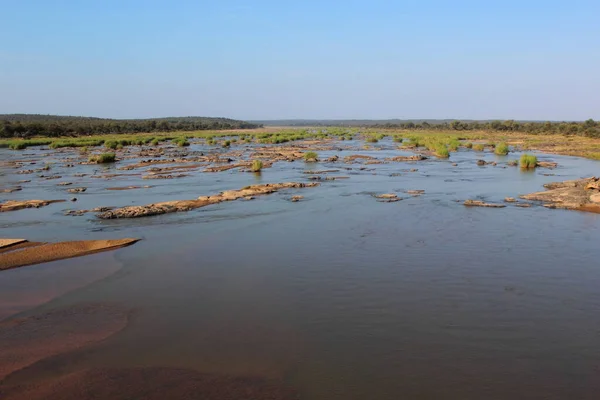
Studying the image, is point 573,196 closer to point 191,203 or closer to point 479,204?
point 479,204

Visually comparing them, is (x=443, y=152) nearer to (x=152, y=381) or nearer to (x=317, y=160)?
(x=317, y=160)

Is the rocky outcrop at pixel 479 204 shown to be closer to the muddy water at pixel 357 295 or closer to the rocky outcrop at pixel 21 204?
the muddy water at pixel 357 295

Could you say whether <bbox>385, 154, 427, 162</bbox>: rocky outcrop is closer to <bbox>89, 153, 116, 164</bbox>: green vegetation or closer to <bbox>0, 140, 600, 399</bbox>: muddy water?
<bbox>0, 140, 600, 399</bbox>: muddy water

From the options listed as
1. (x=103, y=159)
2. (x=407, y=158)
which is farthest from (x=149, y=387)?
(x=407, y=158)

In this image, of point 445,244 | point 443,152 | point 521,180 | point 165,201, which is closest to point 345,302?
point 445,244

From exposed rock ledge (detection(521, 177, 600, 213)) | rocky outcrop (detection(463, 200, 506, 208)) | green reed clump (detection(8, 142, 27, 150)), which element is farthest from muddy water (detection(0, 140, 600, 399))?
green reed clump (detection(8, 142, 27, 150))

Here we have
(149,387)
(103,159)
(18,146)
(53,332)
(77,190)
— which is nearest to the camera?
(149,387)
